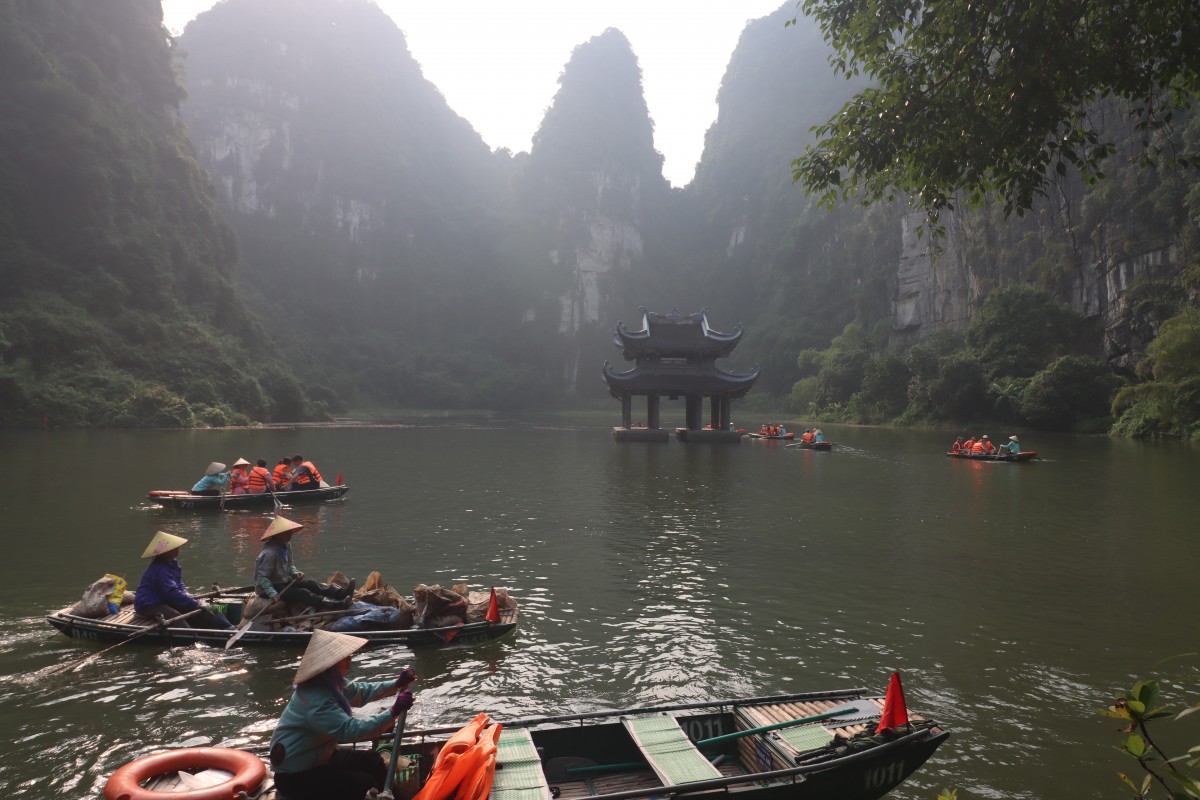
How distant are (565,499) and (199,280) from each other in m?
49.1

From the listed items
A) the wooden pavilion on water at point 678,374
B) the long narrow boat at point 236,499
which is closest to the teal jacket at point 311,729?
the long narrow boat at point 236,499

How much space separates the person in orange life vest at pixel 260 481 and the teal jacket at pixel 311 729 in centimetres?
1410

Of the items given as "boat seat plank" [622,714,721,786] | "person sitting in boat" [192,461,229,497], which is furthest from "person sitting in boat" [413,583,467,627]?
"person sitting in boat" [192,461,229,497]

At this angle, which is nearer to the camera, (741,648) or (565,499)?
(741,648)

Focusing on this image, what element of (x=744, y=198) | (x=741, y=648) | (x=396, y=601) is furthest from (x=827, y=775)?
(x=744, y=198)

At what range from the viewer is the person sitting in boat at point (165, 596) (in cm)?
802

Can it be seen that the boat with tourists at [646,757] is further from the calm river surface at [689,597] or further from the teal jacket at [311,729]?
the calm river surface at [689,597]

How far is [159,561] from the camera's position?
26.5ft

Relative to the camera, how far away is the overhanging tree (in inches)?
234

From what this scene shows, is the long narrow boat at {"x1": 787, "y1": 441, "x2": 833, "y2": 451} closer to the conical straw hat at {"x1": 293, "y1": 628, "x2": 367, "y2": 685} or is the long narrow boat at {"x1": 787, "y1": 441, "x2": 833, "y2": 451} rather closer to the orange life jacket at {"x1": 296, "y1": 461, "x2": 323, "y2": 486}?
the orange life jacket at {"x1": 296, "y1": 461, "x2": 323, "y2": 486}

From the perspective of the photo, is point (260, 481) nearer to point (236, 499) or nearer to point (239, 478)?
point (239, 478)

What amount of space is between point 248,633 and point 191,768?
11.6 feet

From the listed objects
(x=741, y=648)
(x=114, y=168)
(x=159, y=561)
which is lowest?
(x=741, y=648)

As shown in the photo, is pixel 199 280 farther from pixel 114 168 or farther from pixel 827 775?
pixel 827 775
